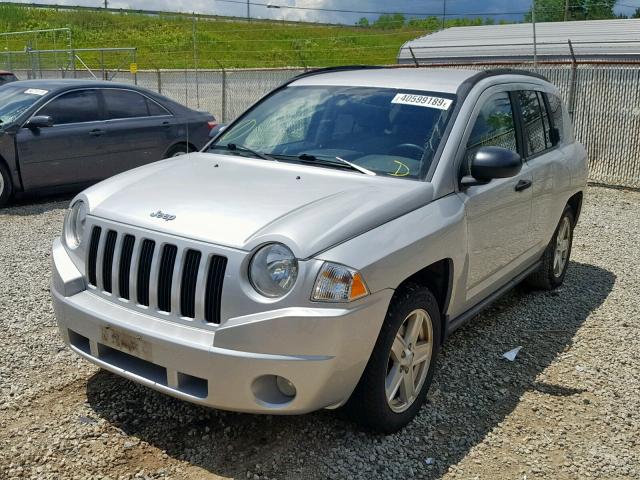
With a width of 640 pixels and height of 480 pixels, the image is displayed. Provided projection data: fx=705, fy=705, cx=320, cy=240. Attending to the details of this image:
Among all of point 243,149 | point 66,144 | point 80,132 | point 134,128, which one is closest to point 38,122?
point 66,144

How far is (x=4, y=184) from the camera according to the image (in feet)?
28.8

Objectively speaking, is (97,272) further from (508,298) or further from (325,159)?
(508,298)

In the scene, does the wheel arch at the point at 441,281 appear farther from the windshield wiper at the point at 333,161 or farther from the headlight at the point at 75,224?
the headlight at the point at 75,224

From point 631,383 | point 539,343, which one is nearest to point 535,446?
point 631,383

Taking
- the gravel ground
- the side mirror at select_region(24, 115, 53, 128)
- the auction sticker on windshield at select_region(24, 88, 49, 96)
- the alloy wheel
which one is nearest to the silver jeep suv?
the gravel ground

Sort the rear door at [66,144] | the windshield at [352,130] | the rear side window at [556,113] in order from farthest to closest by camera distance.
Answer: the rear door at [66,144], the rear side window at [556,113], the windshield at [352,130]

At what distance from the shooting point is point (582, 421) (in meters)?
3.93

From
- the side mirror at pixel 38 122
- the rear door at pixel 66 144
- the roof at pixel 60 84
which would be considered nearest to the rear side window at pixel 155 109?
the roof at pixel 60 84

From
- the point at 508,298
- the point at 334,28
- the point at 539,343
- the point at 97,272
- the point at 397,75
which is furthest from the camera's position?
the point at 334,28

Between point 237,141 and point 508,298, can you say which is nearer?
point 237,141

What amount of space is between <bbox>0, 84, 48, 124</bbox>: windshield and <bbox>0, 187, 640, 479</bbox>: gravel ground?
4460 mm

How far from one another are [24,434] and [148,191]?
1.38 meters

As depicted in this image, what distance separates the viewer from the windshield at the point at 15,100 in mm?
8953

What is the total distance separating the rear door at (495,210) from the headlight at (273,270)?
1.36 m
